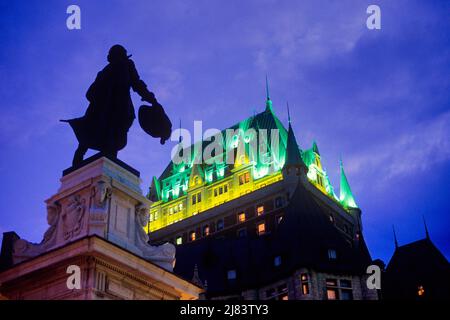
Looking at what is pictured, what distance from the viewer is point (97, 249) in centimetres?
1172

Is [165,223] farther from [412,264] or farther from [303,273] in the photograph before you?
[303,273]

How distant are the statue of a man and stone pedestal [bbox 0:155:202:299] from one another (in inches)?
22.0

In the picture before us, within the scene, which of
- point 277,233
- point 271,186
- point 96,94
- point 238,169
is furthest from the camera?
point 238,169

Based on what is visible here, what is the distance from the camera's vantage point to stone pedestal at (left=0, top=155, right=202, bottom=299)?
1191cm

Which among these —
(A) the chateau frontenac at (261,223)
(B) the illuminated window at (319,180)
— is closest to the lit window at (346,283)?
(A) the chateau frontenac at (261,223)

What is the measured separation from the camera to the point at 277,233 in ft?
236

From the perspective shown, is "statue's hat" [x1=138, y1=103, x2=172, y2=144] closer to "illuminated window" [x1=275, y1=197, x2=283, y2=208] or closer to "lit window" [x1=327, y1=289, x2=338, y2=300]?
"lit window" [x1=327, y1=289, x2=338, y2=300]

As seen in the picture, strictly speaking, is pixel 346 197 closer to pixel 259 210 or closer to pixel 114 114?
pixel 259 210

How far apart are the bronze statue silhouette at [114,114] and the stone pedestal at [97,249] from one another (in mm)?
613

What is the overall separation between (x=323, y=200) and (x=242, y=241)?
68.9 feet

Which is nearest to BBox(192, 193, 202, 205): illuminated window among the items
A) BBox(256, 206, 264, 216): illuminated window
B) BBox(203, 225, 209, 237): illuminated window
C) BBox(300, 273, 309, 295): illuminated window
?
BBox(203, 225, 209, 237): illuminated window

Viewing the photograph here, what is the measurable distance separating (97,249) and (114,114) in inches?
158

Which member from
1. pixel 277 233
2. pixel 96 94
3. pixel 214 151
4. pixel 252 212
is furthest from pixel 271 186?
pixel 96 94
